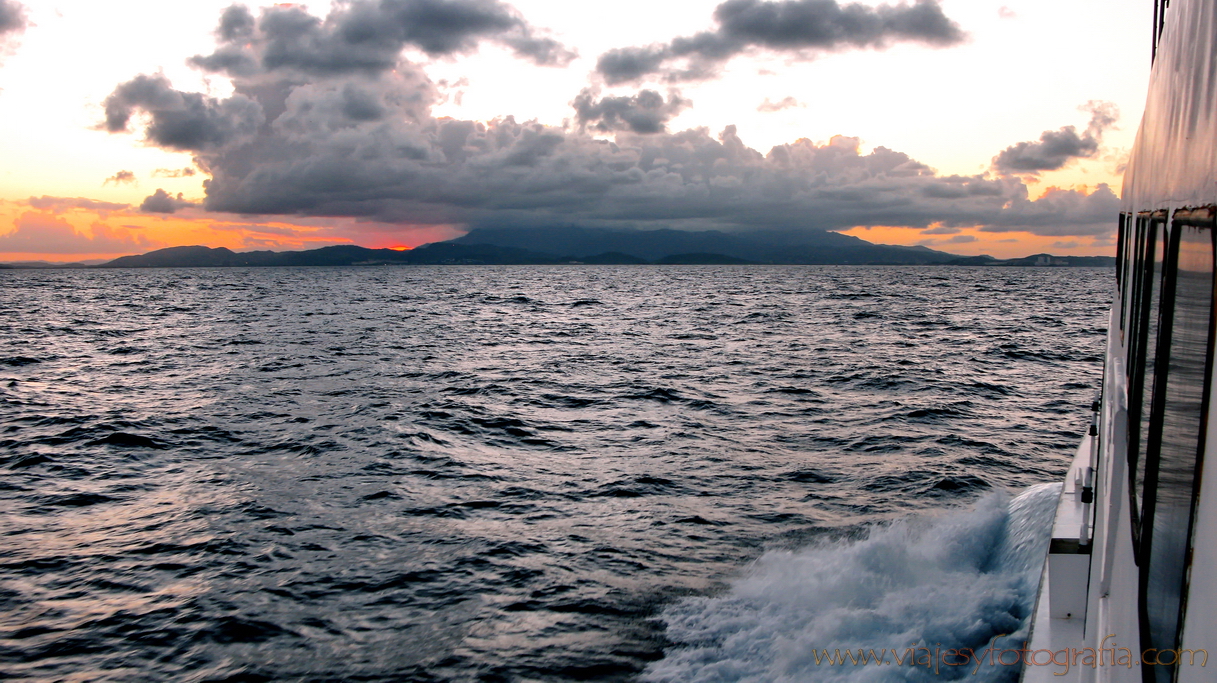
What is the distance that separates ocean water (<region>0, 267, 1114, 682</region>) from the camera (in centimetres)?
706

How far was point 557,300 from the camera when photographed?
230ft

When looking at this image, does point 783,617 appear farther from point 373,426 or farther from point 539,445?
point 373,426

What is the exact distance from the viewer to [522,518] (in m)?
10.3

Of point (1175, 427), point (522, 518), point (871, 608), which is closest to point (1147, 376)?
point (1175, 427)

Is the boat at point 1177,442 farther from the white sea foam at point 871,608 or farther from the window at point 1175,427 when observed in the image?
the white sea foam at point 871,608

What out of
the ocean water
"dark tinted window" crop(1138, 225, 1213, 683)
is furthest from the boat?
the ocean water

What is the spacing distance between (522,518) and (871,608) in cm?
473

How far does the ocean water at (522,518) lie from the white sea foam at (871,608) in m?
0.03

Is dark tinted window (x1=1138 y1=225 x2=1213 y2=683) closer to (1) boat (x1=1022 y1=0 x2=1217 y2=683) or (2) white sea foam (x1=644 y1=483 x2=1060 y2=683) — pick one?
(1) boat (x1=1022 y1=0 x2=1217 y2=683)

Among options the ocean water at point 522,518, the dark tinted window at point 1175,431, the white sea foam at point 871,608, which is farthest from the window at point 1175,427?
the ocean water at point 522,518

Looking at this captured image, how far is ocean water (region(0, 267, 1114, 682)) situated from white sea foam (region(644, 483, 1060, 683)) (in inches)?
1.3

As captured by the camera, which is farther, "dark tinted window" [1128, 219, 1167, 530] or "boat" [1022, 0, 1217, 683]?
"dark tinted window" [1128, 219, 1167, 530]

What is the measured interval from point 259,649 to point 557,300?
6345 centimetres

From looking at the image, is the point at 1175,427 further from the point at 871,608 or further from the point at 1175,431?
the point at 871,608
